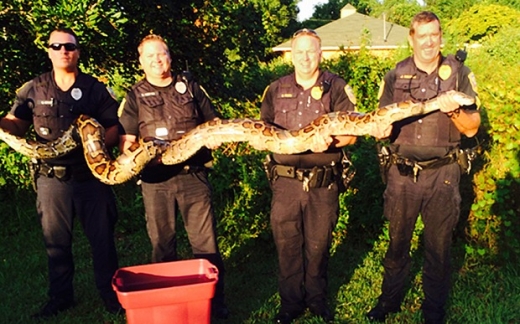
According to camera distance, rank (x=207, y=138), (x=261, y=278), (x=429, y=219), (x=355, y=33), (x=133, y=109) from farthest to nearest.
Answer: (x=355, y=33) → (x=261, y=278) → (x=133, y=109) → (x=207, y=138) → (x=429, y=219)

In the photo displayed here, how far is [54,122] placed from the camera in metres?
4.80

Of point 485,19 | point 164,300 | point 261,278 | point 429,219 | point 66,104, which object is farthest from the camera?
point 485,19

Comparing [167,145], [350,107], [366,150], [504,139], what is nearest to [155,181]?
[167,145]

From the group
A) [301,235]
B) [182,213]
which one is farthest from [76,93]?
[301,235]

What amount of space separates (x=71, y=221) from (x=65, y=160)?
675 mm

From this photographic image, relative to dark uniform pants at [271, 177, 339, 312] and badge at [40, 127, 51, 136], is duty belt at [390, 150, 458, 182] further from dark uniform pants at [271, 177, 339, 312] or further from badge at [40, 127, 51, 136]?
badge at [40, 127, 51, 136]

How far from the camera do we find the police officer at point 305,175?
14.6ft

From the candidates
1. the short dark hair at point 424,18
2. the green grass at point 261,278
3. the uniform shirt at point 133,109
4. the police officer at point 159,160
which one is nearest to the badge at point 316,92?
the short dark hair at point 424,18

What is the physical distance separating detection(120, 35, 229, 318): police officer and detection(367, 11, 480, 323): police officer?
1.82 meters

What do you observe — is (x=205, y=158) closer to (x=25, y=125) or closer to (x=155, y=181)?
(x=155, y=181)

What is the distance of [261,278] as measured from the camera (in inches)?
244

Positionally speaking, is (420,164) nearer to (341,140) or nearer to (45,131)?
(341,140)

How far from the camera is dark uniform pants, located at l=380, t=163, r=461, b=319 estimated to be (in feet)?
14.4

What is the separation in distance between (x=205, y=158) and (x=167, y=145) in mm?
544
